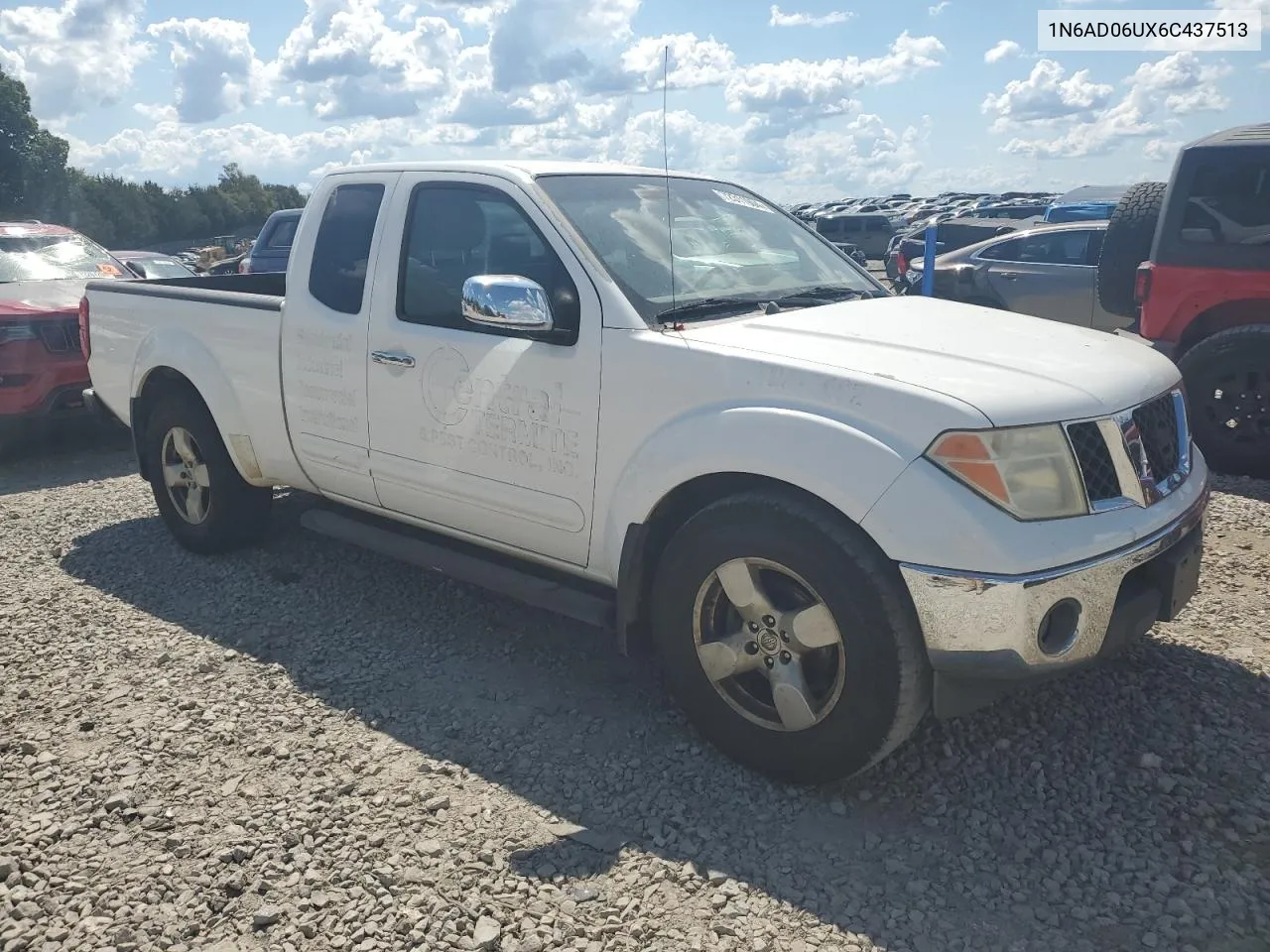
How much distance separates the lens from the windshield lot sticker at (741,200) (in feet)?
14.5

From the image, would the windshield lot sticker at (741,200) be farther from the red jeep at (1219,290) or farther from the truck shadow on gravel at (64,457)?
Answer: the truck shadow on gravel at (64,457)

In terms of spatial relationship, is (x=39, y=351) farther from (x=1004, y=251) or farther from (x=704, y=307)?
(x=1004, y=251)

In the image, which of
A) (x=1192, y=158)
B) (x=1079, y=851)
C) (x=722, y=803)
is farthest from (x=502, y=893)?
(x=1192, y=158)

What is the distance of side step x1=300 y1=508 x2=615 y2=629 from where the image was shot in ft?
11.9

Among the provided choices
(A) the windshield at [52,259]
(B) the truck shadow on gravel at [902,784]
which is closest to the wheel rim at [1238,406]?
(B) the truck shadow on gravel at [902,784]

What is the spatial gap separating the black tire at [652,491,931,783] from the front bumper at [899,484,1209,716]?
0.08 m

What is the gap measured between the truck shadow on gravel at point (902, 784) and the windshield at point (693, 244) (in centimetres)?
148

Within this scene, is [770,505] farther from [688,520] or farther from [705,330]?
[705,330]

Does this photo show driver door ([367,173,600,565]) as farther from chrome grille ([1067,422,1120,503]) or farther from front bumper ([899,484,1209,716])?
chrome grille ([1067,422,1120,503])

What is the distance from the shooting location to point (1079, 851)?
2.87m

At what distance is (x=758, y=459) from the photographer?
3.02m

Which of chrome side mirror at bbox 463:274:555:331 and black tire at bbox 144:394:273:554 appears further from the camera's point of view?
black tire at bbox 144:394:273:554

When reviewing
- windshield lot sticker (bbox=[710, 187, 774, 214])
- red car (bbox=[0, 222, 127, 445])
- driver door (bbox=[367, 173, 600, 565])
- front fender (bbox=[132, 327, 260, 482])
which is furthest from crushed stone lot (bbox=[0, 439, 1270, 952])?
red car (bbox=[0, 222, 127, 445])

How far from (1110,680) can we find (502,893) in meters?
2.33
